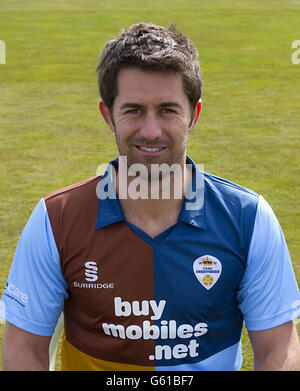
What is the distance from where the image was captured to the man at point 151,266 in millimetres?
2486

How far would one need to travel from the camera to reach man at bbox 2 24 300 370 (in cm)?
249

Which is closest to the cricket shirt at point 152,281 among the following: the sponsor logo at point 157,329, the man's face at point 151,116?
the sponsor logo at point 157,329

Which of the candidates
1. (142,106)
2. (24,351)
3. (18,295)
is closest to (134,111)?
(142,106)

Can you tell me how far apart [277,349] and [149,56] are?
1.17 m

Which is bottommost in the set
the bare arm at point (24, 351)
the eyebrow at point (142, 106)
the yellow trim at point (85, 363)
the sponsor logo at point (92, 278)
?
the yellow trim at point (85, 363)

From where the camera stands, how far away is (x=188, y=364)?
100 inches

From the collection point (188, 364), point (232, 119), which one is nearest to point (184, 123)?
point (188, 364)

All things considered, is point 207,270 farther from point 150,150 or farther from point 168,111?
point 168,111

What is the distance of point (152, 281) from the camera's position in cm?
254

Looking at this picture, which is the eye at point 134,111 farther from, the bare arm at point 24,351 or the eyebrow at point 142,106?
the bare arm at point 24,351

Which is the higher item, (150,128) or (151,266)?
(150,128)

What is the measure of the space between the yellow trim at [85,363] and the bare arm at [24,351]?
12 cm

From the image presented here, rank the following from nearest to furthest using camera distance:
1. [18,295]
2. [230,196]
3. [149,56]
Result: [149,56] → [18,295] → [230,196]

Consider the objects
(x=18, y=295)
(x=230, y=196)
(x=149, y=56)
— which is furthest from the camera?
(x=230, y=196)
